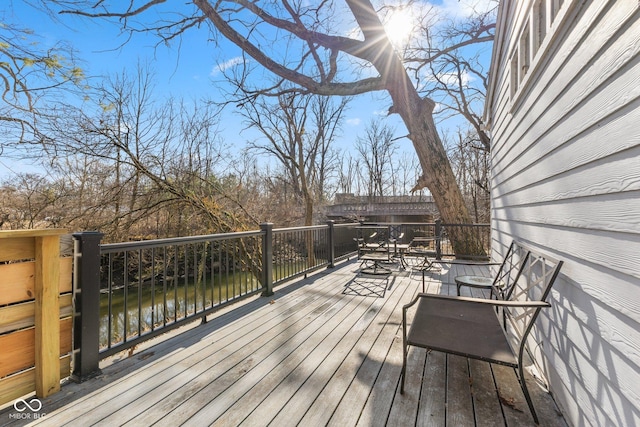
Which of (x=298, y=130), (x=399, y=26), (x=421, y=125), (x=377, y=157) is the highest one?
(x=399, y=26)

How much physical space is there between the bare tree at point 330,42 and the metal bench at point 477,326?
16.3 ft

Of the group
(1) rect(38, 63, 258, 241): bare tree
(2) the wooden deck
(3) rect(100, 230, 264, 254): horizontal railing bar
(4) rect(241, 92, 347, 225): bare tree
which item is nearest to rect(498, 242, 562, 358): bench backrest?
(2) the wooden deck

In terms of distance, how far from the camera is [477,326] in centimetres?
200

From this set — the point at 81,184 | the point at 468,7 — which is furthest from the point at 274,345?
the point at 468,7

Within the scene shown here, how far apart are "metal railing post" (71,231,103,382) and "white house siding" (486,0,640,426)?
2.89 metres

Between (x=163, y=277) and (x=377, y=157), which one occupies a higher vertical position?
(x=377, y=157)

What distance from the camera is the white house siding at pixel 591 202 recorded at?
1.06m

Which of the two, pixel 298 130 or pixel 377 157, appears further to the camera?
pixel 377 157

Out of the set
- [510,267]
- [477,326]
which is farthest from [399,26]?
[477,326]

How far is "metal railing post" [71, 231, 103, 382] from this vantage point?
1876mm

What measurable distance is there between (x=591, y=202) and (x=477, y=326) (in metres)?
1.10

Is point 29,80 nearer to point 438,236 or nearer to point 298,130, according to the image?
point 298,130

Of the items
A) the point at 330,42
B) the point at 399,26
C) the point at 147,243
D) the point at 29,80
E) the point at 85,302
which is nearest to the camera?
A: the point at 85,302

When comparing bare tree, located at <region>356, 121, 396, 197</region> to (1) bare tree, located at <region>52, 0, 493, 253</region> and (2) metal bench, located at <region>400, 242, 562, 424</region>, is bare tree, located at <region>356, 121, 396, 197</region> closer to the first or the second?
(1) bare tree, located at <region>52, 0, 493, 253</region>
